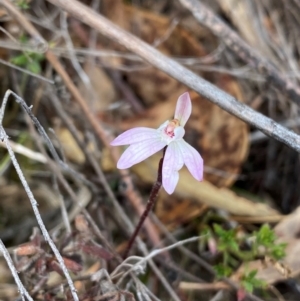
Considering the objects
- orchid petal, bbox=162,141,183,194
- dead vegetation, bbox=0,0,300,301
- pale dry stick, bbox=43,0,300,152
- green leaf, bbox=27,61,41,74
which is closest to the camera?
orchid petal, bbox=162,141,183,194

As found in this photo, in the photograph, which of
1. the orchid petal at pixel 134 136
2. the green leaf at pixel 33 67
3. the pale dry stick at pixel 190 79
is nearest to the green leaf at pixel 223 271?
the pale dry stick at pixel 190 79


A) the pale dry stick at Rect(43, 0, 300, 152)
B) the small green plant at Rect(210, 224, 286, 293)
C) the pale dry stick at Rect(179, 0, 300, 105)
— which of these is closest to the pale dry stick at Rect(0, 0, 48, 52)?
the pale dry stick at Rect(43, 0, 300, 152)

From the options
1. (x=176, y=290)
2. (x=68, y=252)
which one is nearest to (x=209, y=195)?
(x=176, y=290)

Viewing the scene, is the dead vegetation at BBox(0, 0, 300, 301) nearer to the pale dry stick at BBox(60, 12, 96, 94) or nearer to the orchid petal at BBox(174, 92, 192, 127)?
the pale dry stick at BBox(60, 12, 96, 94)

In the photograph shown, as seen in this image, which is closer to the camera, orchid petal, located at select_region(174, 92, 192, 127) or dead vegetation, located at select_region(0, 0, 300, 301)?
orchid petal, located at select_region(174, 92, 192, 127)

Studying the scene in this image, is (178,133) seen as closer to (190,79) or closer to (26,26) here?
(190,79)

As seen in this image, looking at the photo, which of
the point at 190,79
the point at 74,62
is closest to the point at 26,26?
the point at 74,62

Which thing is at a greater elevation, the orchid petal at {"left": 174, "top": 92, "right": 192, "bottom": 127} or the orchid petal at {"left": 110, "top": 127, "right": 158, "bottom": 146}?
the orchid petal at {"left": 174, "top": 92, "right": 192, "bottom": 127}
